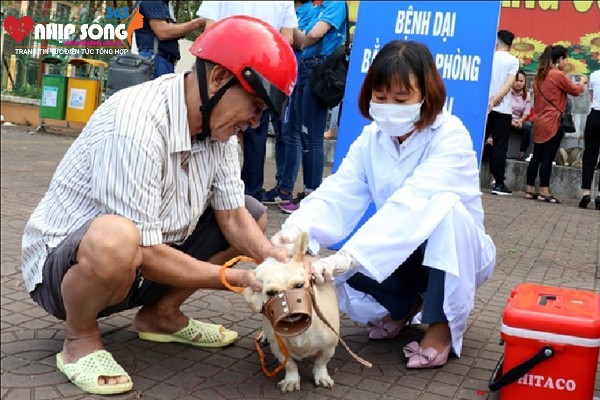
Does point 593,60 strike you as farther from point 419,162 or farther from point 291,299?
point 291,299

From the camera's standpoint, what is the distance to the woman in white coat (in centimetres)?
265

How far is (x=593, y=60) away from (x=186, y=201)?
10085mm

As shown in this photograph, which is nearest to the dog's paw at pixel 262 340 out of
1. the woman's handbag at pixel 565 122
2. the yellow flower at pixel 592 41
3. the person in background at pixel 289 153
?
the person in background at pixel 289 153

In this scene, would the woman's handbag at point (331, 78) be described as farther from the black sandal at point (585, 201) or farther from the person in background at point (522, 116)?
the person in background at point (522, 116)

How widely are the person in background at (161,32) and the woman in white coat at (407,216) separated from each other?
2568 mm

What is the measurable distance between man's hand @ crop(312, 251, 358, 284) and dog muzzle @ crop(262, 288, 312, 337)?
0.46ft

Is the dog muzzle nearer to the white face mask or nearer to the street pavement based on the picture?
the street pavement

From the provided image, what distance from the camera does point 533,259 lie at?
5.04m

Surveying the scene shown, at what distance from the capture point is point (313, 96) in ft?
19.0

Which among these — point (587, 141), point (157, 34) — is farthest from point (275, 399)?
point (587, 141)

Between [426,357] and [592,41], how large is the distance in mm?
9664

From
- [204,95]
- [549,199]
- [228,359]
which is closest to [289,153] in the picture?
[228,359]

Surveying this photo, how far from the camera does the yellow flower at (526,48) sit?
460 inches

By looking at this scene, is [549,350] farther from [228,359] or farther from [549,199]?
[549,199]
